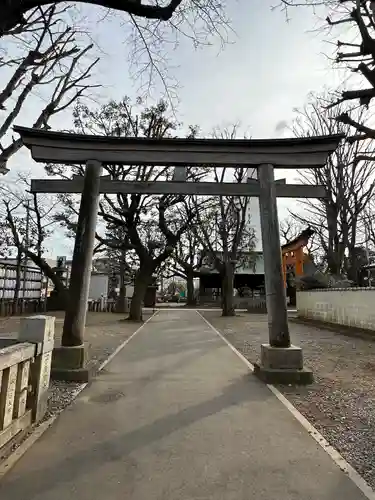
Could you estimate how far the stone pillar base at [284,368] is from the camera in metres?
7.20

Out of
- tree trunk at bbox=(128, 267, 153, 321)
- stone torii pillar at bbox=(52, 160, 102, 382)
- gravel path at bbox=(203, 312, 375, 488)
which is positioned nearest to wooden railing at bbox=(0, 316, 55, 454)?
stone torii pillar at bbox=(52, 160, 102, 382)

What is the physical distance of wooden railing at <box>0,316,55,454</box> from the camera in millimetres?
3873

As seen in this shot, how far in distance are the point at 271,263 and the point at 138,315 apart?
15.4 meters

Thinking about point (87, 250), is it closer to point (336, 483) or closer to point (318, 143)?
point (318, 143)

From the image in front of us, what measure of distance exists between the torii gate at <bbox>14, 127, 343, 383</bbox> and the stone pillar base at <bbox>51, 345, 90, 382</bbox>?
531mm

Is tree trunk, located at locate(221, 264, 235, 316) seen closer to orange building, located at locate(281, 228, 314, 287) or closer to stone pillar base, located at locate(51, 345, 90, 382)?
orange building, located at locate(281, 228, 314, 287)

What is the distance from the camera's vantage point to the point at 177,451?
13.5 ft

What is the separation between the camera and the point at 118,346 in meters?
11.9

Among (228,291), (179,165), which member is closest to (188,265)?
(228,291)

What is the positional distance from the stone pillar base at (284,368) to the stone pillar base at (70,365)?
3.22 metres

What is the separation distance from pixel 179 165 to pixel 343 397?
5.24 m

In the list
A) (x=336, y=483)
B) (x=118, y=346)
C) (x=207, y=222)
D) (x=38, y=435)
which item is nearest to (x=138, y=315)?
(x=207, y=222)

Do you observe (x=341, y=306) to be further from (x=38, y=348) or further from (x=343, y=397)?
(x=38, y=348)

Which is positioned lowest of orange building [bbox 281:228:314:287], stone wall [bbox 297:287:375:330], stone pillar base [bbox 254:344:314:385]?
stone pillar base [bbox 254:344:314:385]
